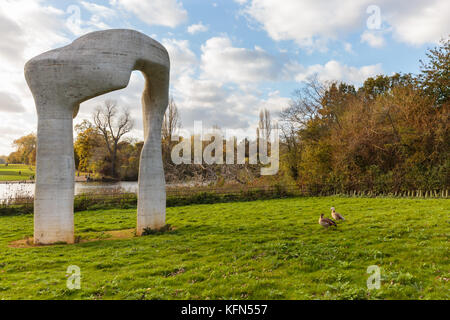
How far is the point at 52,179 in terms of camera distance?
320 inches

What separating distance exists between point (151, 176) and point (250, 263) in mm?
5078

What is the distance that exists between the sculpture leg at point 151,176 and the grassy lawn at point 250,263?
2.43 ft

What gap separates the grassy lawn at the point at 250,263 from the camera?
14.7 ft

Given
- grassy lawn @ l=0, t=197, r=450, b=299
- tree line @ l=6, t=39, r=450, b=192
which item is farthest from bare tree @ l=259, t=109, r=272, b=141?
grassy lawn @ l=0, t=197, r=450, b=299

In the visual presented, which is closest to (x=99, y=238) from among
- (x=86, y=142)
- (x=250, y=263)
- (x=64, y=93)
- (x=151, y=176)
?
(x=151, y=176)

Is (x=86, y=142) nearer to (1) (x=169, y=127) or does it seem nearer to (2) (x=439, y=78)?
(1) (x=169, y=127)

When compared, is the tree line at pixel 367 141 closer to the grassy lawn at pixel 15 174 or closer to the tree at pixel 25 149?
the grassy lawn at pixel 15 174

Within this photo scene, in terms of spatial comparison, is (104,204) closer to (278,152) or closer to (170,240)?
(170,240)

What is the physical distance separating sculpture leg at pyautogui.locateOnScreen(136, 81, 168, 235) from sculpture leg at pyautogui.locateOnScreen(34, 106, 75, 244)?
7.24 feet

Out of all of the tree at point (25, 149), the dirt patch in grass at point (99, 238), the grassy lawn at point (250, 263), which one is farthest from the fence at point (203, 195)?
the tree at point (25, 149)

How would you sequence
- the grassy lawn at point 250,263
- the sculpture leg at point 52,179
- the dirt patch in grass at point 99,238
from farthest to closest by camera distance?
the dirt patch in grass at point 99,238 → the sculpture leg at point 52,179 → the grassy lawn at point 250,263

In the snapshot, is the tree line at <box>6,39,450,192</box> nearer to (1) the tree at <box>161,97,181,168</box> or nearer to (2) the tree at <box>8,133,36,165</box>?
(1) the tree at <box>161,97,181,168</box>

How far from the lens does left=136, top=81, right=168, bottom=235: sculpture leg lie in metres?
9.56

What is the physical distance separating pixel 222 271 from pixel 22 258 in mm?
4994
